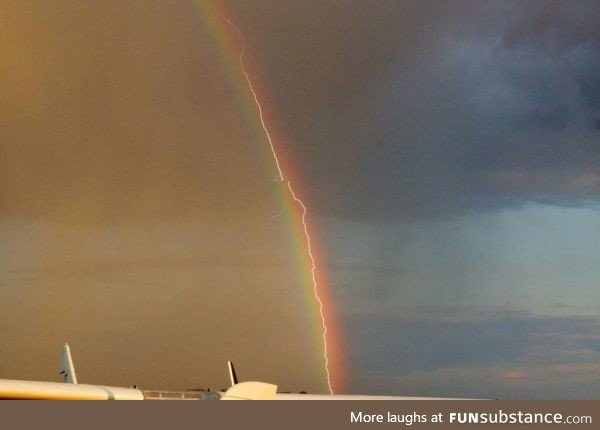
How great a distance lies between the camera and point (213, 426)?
38.8 meters

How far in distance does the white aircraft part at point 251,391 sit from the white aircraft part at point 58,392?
6543 mm

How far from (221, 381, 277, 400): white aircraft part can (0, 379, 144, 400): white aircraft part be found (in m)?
6.54

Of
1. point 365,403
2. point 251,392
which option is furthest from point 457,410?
point 251,392

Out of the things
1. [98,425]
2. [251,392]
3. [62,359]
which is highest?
[62,359]

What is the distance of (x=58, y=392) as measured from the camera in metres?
47.8

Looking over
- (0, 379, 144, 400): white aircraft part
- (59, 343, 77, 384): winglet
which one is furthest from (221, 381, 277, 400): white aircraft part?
(59, 343, 77, 384): winglet

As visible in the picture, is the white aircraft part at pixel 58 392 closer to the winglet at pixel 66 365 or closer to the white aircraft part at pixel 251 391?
the white aircraft part at pixel 251 391

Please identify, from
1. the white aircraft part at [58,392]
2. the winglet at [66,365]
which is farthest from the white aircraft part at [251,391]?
the winglet at [66,365]

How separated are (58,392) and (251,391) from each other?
1046cm

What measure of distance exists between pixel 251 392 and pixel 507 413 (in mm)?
10122

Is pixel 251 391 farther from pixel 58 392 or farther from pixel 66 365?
pixel 66 365

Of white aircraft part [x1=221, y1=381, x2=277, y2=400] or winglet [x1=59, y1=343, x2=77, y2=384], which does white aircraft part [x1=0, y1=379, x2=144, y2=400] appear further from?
winglet [x1=59, y1=343, x2=77, y2=384]

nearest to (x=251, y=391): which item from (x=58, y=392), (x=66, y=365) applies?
(x=58, y=392)

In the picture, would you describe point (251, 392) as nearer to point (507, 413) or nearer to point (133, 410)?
point (133, 410)
